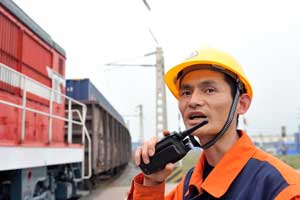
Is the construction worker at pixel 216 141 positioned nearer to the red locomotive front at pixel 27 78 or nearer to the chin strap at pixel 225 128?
the chin strap at pixel 225 128

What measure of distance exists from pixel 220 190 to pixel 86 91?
1258cm

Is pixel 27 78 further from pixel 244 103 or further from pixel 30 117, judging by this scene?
pixel 244 103

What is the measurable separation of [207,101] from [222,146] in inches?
6.5

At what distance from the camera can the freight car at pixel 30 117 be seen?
5422mm

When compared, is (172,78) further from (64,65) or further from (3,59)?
(64,65)

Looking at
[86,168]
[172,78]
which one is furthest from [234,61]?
[86,168]

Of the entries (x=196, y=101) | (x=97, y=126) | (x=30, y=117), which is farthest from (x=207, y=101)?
(x=97, y=126)

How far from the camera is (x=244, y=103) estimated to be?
154 centimetres

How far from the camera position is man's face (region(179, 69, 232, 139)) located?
141 centimetres

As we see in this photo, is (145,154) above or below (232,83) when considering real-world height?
below

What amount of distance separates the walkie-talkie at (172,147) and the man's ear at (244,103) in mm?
224

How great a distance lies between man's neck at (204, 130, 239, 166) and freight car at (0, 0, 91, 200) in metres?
3.58

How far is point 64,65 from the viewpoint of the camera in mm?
9117

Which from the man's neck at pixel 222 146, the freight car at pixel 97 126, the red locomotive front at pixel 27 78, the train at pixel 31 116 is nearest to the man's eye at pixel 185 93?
the man's neck at pixel 222 146
